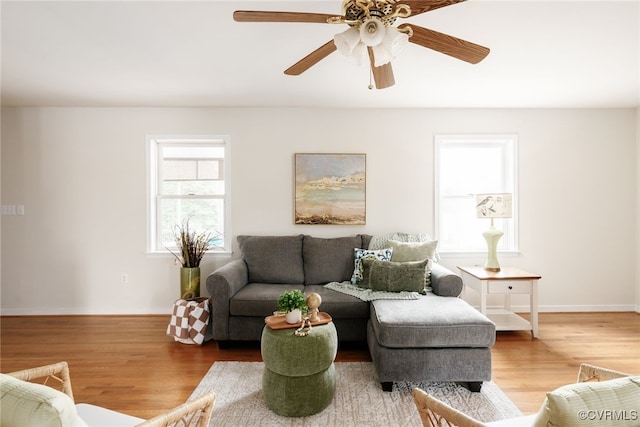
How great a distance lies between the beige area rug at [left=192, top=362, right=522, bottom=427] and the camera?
2033mm

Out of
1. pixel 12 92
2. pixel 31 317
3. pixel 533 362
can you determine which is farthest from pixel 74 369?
pixel 533 362

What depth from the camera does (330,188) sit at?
158 inches

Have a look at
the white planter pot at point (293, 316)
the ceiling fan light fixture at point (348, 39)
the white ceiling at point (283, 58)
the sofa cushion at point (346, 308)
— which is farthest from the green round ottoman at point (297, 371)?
the white ceiling at point (283, 58)

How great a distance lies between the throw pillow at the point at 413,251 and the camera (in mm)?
3346

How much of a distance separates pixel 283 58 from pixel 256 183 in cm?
161

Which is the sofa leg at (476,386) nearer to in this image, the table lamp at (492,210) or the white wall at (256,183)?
the table lamp at (492,210)

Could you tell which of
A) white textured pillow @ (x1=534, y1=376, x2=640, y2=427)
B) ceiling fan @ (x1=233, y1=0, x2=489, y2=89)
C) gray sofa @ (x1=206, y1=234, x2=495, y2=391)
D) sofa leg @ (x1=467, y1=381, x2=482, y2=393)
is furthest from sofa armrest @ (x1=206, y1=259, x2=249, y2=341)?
white textured pillow @ (x1=534, y1=376, x2=640, y2=427)

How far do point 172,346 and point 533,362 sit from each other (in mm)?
3038

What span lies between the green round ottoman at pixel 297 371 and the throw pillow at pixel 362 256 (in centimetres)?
133

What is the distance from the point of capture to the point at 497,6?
2139 millimetres

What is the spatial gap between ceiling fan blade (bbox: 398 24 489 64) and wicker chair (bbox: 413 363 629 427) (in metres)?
1.50

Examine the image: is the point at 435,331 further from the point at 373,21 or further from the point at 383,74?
the point at 373,21

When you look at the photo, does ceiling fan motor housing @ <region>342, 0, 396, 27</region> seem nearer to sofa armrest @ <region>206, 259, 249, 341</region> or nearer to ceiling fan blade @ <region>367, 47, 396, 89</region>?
ceiling fan blade @ <region>367, 47, 396, 89</region>

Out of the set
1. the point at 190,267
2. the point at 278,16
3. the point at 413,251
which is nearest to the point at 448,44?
the point at 278,16
